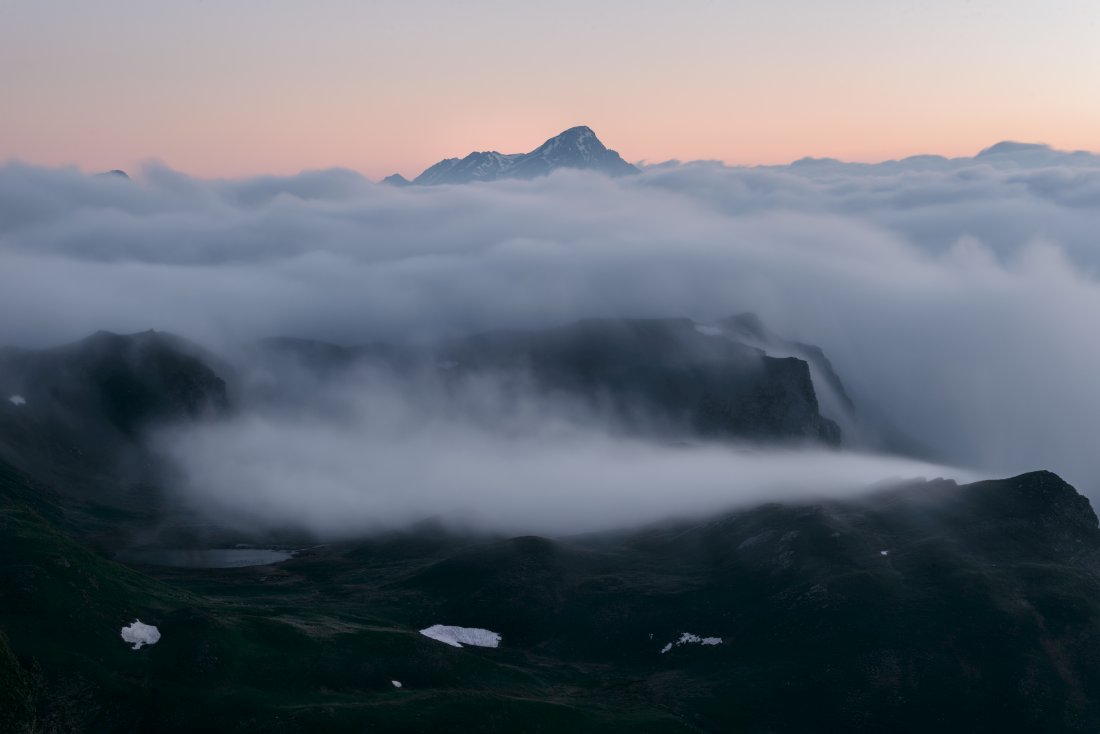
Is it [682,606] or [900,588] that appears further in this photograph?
[682,606]

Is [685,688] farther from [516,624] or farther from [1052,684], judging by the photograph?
[1052,684]

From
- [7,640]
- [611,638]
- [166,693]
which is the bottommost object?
[611,638]

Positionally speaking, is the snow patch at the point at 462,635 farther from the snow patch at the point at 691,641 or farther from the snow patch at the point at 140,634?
the snow patch at the point at 140,634

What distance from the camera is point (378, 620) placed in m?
174

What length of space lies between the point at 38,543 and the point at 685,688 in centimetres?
9839

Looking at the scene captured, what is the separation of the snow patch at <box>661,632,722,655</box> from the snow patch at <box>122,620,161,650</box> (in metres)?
81.2

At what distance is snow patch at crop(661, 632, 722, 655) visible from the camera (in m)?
166

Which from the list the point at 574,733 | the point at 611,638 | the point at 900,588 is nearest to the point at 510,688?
the point at 574,733

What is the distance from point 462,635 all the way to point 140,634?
58506mm

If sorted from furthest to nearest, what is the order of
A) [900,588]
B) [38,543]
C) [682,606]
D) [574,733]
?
[682,606] → [900,588] → [38,543] → [574,733]

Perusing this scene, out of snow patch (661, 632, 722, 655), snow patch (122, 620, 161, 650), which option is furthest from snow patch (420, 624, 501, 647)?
snow patch (122, 620, 161, 650)

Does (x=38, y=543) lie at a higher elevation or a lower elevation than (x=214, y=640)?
higher

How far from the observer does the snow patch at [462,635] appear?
168750 millimetres

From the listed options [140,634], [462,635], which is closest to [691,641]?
[462,635]
